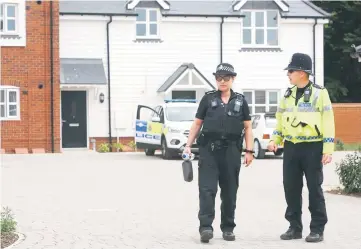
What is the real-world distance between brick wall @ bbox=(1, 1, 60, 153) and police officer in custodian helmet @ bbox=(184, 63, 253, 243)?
22.5m

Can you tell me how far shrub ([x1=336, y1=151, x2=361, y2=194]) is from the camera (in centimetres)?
1465

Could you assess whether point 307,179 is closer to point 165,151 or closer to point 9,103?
point 165,151

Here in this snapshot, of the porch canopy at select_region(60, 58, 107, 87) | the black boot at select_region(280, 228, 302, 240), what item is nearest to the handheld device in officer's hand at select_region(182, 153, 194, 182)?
the black boot at select_region(280, 228, 302, 240)

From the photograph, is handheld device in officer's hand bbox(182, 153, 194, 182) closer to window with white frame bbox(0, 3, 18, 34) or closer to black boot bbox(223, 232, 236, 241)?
black boot bbox(223, 232, 236, 241)

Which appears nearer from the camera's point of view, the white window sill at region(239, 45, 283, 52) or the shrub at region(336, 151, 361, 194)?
the shrub at region(336, 151, 361, 194)

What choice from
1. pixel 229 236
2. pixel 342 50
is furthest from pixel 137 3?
pixel 229 236

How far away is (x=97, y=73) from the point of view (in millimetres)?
33719

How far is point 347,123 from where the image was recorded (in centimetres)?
3722

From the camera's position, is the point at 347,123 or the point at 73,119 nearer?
the point at 73,119

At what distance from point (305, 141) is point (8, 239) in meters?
3.51

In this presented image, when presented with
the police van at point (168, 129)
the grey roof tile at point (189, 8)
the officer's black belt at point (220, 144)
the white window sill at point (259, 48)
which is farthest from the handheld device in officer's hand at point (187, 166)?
the white window sill at point (259, 48)

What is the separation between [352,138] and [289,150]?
92.4ft

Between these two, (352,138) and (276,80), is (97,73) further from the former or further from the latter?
(352,138)

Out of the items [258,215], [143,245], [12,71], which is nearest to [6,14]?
[12,71]
